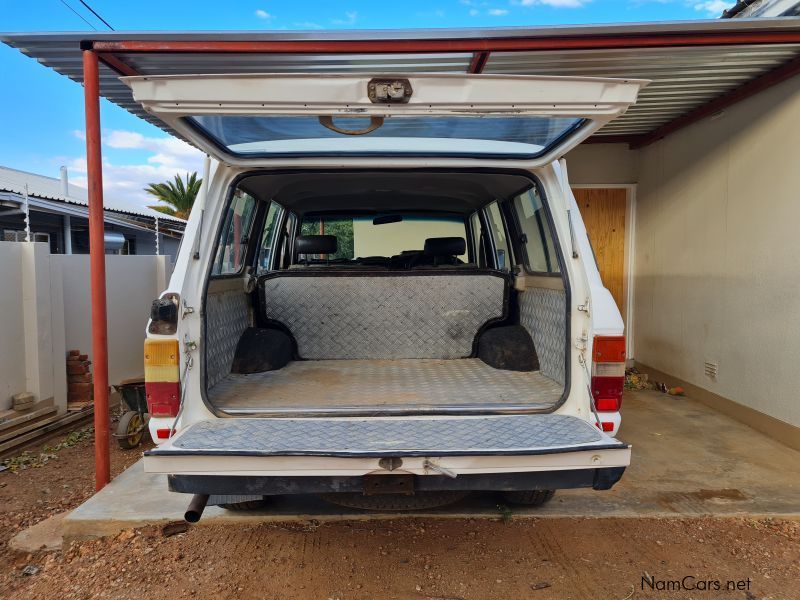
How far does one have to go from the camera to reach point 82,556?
3.10m

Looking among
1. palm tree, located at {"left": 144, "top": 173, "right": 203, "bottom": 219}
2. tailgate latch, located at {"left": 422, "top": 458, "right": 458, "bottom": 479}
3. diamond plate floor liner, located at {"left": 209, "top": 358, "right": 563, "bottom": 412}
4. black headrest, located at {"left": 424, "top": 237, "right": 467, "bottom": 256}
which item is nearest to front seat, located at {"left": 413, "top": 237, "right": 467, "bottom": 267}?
black headrest, located at {"left": 424, "top": 237, "right": 467, "bottom": 256}

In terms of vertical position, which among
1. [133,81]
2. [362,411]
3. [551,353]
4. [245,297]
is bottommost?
[362,411]

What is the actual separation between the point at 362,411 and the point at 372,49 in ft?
7.99

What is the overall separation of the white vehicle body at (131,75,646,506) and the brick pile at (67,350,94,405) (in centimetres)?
334

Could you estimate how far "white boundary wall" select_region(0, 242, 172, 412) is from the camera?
5.13 metres

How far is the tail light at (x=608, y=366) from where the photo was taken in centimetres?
266

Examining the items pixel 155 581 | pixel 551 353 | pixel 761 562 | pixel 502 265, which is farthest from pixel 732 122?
pixel 155 581

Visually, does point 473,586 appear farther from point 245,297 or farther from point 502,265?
point 502,265

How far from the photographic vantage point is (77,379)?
229 inches

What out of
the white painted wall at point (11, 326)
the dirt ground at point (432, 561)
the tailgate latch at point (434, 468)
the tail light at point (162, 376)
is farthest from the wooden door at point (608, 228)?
the white painted wall at point (11, 326)

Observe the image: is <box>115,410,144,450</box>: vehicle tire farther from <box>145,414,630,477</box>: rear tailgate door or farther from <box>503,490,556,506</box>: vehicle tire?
<box>503,490,556,506</box>: vehicle tire

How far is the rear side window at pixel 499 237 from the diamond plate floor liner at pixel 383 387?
1.03m

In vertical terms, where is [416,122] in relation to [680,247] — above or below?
above

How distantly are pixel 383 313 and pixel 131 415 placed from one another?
105 inches
